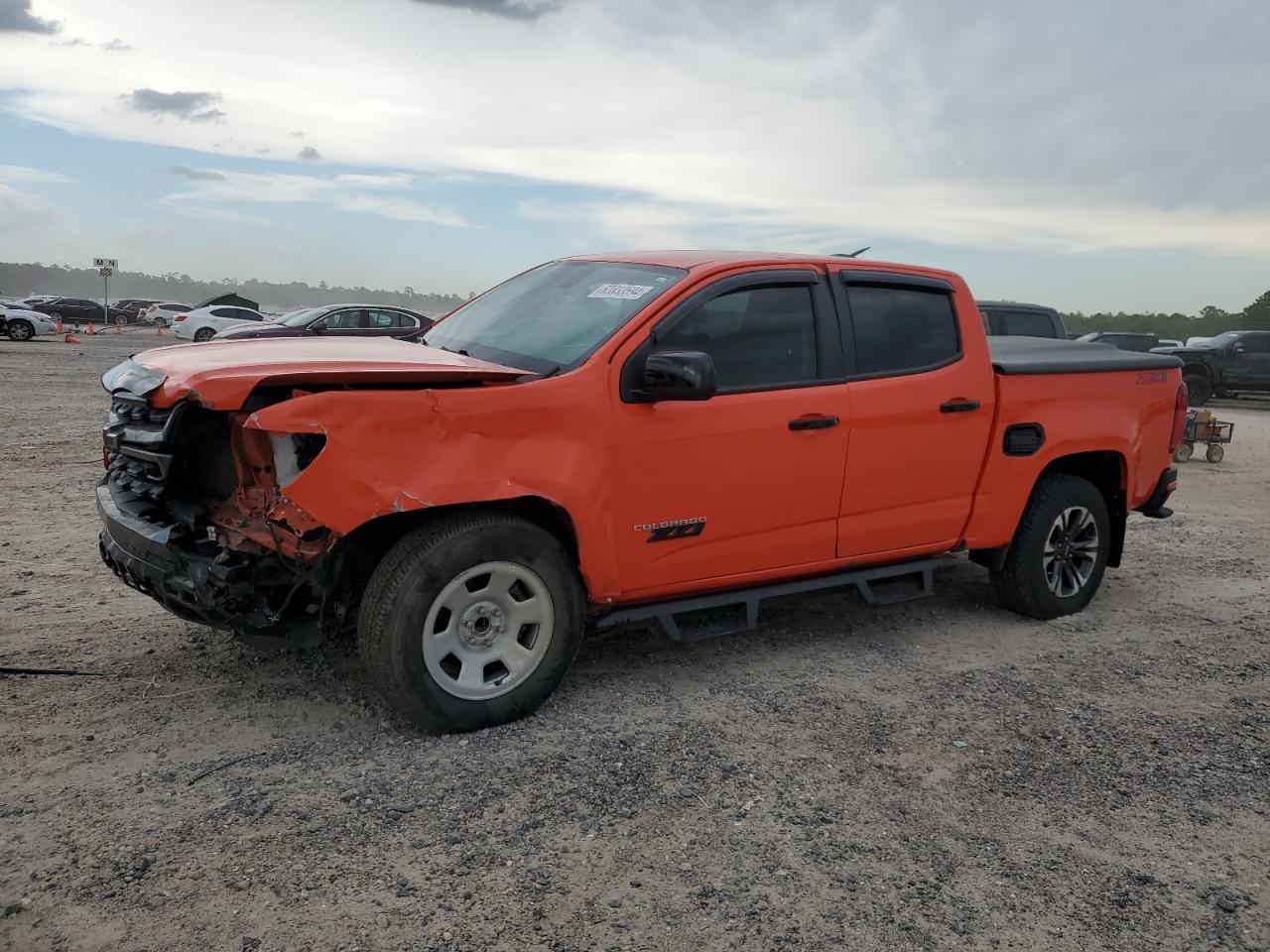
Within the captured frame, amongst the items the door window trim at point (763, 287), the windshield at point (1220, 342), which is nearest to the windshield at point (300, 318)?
the door window trim at point (763, 287)

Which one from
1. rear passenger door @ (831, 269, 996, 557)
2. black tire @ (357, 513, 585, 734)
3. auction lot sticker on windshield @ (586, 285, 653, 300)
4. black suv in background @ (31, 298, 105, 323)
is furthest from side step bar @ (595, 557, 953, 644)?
black suv in background @ (31, 298, 105, 323)

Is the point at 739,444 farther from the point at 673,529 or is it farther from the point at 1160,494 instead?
the point at 1160,494

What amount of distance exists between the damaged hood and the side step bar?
46.0 inches

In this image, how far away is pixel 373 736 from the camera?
3811 millimetres

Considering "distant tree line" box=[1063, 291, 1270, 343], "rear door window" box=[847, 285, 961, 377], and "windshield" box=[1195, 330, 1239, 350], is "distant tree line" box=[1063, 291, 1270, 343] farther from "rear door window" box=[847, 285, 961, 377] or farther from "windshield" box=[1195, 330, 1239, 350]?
"rear door window" box=[847, 285, 961, 377]

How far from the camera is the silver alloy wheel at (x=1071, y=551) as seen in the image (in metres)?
5.58

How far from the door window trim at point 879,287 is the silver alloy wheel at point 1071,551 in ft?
4.15

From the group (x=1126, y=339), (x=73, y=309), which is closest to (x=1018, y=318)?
(x=1126, y=339)

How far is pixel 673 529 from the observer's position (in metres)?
4.20

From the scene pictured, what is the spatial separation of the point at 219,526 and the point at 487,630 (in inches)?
42.2

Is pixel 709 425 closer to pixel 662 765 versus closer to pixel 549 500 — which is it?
pixel 549 500

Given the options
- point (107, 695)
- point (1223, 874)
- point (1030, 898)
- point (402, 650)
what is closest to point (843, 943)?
point (1030, 898)

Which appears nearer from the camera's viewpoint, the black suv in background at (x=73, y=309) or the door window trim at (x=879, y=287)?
the door window trim at (x=879, y=287)

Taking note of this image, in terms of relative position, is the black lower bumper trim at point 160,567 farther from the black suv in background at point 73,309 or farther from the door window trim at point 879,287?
the black suv in background at point 73,309
